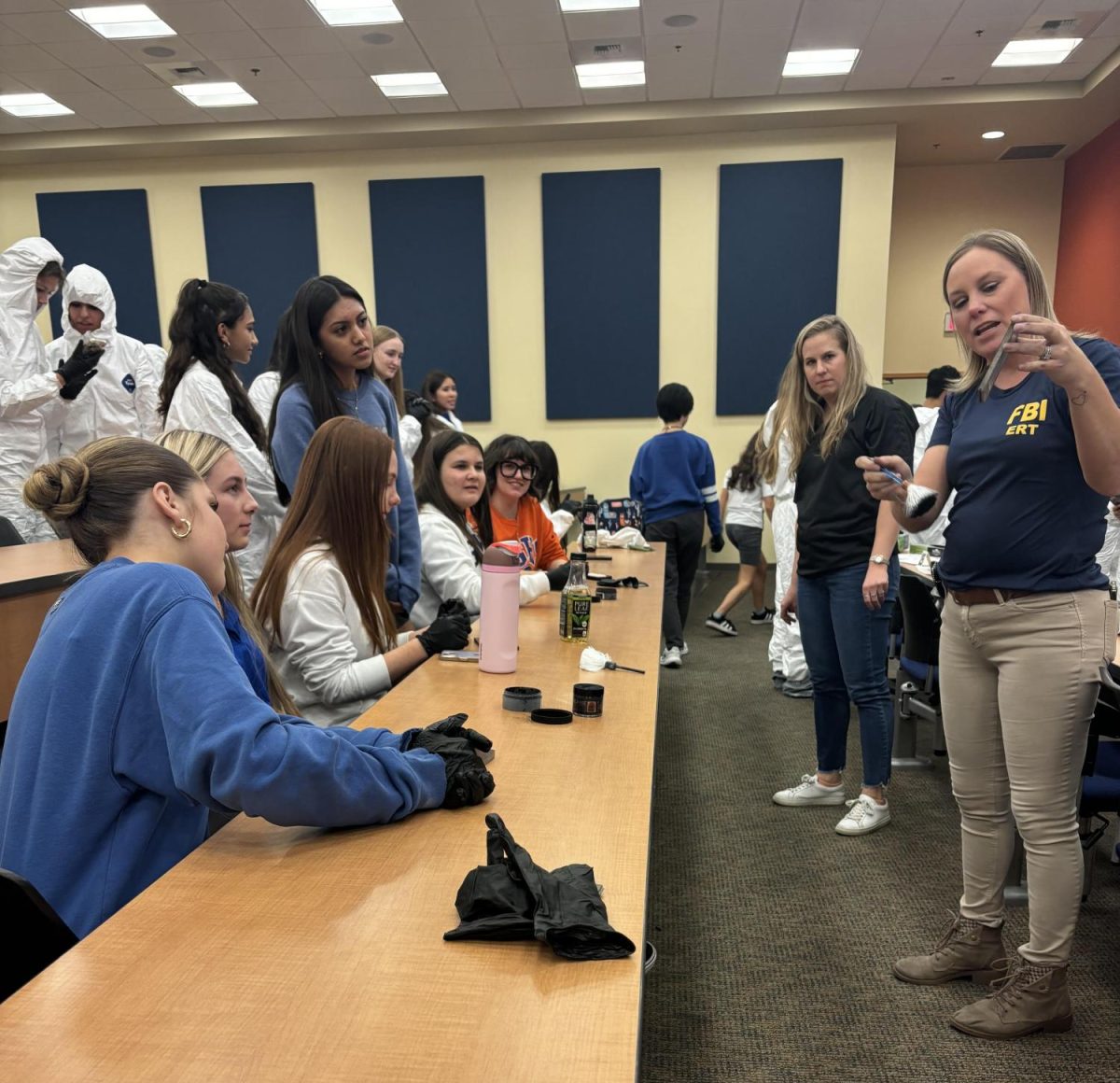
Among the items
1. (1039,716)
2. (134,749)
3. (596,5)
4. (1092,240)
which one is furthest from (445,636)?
(1092,240)

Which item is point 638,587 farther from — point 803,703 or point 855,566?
point 803,703

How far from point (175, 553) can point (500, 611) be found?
0.81m

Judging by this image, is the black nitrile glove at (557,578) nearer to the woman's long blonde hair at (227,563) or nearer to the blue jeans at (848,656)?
the blue jeans at (848,656)

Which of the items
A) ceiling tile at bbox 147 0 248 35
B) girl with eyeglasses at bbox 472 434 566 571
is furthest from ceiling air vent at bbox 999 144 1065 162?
girl with eyeglasses at bbox 472 434 566 571

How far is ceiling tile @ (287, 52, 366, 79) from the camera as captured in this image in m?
6.03

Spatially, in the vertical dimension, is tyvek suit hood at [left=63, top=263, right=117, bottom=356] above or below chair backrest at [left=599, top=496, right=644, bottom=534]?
above

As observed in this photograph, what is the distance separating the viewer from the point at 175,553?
124 centimetres

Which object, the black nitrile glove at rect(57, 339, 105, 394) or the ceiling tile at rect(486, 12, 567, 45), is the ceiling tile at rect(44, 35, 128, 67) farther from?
the black nitrile glove at rect(57, 339, 105, 394)

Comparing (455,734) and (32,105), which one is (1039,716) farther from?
(32,105)

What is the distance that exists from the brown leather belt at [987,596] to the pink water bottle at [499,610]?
93 centimetres

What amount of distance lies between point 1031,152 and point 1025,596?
8.13 m

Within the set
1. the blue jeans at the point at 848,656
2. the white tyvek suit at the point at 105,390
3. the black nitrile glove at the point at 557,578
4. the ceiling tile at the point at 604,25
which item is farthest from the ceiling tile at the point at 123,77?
the blue jeans at the point at 848,656

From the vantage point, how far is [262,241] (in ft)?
25.6

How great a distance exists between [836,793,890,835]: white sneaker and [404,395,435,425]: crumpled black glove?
9.48 feet
